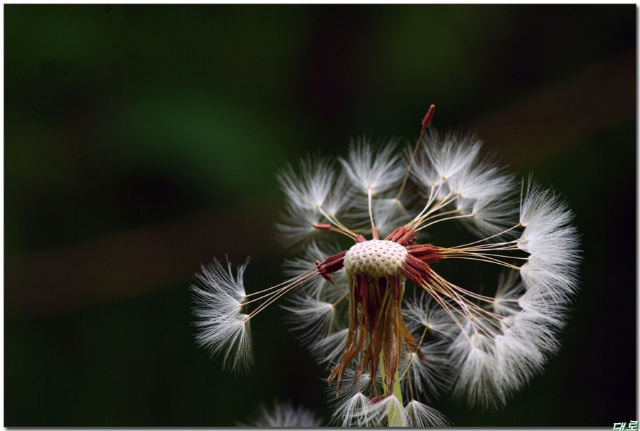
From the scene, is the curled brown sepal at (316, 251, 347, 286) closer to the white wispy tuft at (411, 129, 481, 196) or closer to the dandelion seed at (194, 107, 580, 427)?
the dandelion seed at (194, 107, 580, 427)

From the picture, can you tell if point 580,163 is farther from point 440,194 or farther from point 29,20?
point 29,20

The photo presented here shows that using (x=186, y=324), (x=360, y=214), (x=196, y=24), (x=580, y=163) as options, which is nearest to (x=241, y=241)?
(x=186, y=324)

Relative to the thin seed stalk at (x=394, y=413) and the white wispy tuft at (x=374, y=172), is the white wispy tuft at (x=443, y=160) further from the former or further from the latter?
the thin seed stalk at (x=394, y=413)

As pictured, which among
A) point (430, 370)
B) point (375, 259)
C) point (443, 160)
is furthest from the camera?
point (443, 160)

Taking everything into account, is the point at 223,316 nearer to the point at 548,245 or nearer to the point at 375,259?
the point at 375,259

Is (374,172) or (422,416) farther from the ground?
(374,172)

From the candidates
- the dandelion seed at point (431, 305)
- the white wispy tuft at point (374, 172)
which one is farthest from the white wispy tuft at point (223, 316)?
the white wispy tuft at point (374, 172)

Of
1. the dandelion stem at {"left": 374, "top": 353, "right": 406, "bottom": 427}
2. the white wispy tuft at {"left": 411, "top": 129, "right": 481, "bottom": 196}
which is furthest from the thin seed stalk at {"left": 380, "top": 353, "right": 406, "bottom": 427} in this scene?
the white wispy tuft at {"left": 411, "top": 129, "right": 481, "bottom": 196}

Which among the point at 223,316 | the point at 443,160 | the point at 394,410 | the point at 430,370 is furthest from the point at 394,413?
the point at 443,160

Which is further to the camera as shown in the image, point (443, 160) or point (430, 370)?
point (443, 160)
